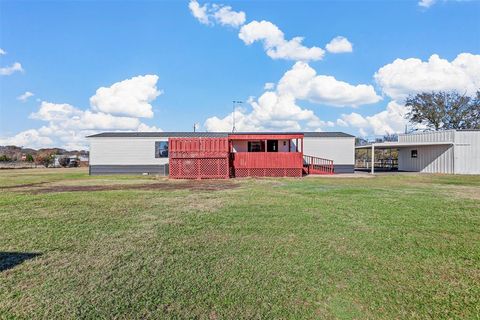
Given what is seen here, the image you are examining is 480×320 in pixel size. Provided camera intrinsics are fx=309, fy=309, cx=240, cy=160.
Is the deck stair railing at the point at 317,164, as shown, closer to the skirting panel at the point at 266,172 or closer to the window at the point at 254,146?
the skirting panel at the point at 266,172

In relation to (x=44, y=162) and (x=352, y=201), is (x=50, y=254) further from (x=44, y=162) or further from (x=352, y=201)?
(x=44, y=162)

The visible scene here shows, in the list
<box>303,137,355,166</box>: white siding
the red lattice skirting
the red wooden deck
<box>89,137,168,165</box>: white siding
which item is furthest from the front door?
<box>89,137,168,165</box>: white siding

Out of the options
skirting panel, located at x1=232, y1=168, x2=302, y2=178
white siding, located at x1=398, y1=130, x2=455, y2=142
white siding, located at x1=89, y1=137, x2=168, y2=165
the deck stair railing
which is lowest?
skirting panel, located at x1=232, y1=168, x2=302, y2=178

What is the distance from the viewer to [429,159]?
2333 centimetres

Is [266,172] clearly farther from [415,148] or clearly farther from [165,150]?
[415,148]

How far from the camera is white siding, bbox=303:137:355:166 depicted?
22016mm

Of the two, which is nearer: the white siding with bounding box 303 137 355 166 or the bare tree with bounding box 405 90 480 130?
the white siding with bounding box 303 137 355 166

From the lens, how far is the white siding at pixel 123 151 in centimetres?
2150

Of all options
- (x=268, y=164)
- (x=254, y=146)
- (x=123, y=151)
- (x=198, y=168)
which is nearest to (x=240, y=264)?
(x=198, y=168)

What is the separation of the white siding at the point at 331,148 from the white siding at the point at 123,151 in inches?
417

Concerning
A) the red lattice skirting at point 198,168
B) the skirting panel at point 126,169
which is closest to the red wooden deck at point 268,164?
the red lattice skirting at point 198,168

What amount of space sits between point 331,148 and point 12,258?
2053cm

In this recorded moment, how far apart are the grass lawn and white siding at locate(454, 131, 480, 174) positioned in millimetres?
17007

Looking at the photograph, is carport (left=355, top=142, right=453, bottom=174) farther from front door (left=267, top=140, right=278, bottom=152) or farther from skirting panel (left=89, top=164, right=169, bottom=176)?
skirting panel (left=89, top=164, right=169, bottom=176)
